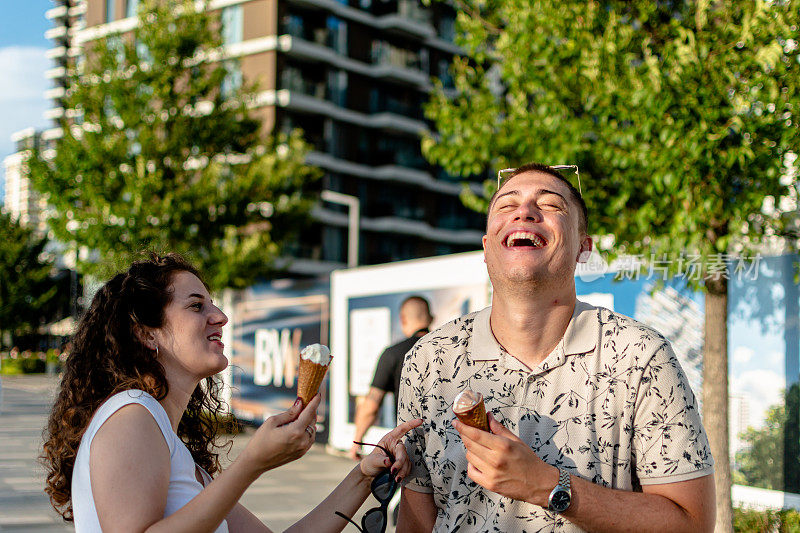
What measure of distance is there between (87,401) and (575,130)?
18.0 feet

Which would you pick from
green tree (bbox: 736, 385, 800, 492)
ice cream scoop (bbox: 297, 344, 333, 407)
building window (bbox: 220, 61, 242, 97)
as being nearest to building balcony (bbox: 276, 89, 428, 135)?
building window (bbox: 220, 61, 242, 97)

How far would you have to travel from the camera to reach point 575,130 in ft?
23.1

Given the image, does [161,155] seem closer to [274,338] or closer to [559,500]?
[274,338]

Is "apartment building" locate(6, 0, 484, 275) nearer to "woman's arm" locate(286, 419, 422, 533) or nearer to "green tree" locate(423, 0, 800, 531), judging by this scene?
"green tree" locate(423, 0, 800, 531)

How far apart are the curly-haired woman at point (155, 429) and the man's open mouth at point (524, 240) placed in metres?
0.64

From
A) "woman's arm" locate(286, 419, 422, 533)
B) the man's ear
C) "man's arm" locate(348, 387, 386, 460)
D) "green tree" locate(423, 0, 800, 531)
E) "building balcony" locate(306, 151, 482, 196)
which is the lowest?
"man's arm" locate(348, 387, 386, 460)

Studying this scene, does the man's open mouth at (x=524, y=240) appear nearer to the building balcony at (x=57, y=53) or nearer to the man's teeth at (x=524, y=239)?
the man's teeth at (x=524, y=239)

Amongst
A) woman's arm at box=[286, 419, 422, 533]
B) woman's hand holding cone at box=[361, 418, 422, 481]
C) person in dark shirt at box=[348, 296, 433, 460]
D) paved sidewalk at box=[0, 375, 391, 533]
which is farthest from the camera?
paved sidewalk at box=[0, 375, 391, 533]

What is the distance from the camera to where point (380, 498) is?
2.52 m

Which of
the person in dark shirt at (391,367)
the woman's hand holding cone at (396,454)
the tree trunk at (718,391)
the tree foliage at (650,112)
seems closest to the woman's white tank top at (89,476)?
the woman's hand holding cone at (396,454)

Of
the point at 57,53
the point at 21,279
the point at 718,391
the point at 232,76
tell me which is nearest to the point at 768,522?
the point at 718,391

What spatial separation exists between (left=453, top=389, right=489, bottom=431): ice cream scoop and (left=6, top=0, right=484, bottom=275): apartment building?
41.5 m

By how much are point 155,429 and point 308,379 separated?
45 cm

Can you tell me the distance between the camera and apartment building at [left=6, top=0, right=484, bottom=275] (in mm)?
43656
